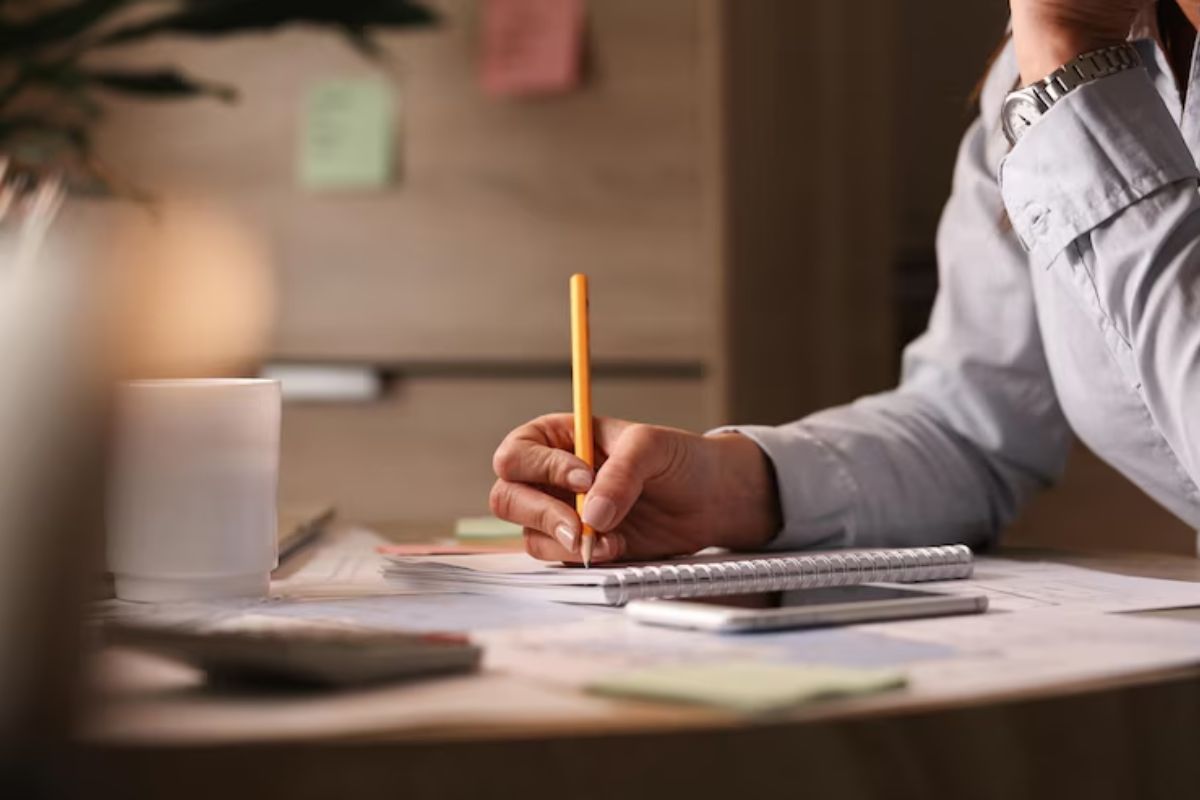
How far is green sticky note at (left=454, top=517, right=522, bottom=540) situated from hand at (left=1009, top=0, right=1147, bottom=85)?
46cm

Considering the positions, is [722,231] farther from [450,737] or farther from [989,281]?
[450,737]

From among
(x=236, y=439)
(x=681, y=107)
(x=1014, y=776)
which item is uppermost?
(x=681, y=107)

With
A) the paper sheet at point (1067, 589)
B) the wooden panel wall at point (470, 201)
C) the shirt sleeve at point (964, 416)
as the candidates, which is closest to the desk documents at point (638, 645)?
the paper sheet at point (1067, 589)

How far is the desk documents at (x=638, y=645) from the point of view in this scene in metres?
0.50

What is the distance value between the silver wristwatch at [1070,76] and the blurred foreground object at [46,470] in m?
0.60

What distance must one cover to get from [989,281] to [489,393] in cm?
114

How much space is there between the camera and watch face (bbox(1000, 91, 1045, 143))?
0.89 m

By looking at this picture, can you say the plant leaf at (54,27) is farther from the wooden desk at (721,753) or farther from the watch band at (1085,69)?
the wooden desk at (721,753)

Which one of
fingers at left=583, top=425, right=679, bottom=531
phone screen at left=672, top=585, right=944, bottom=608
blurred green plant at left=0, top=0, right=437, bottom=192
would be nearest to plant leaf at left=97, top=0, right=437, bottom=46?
blurred green plant at left=0, top=0, right=437, bottom=192

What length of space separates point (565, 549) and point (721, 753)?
0.43 m

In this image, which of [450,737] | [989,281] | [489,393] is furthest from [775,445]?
[489,393]

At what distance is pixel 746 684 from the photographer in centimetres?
52

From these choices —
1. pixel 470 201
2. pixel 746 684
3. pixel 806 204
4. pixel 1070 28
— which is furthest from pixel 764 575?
pixel 470 201

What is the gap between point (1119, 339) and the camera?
2.94 feet
